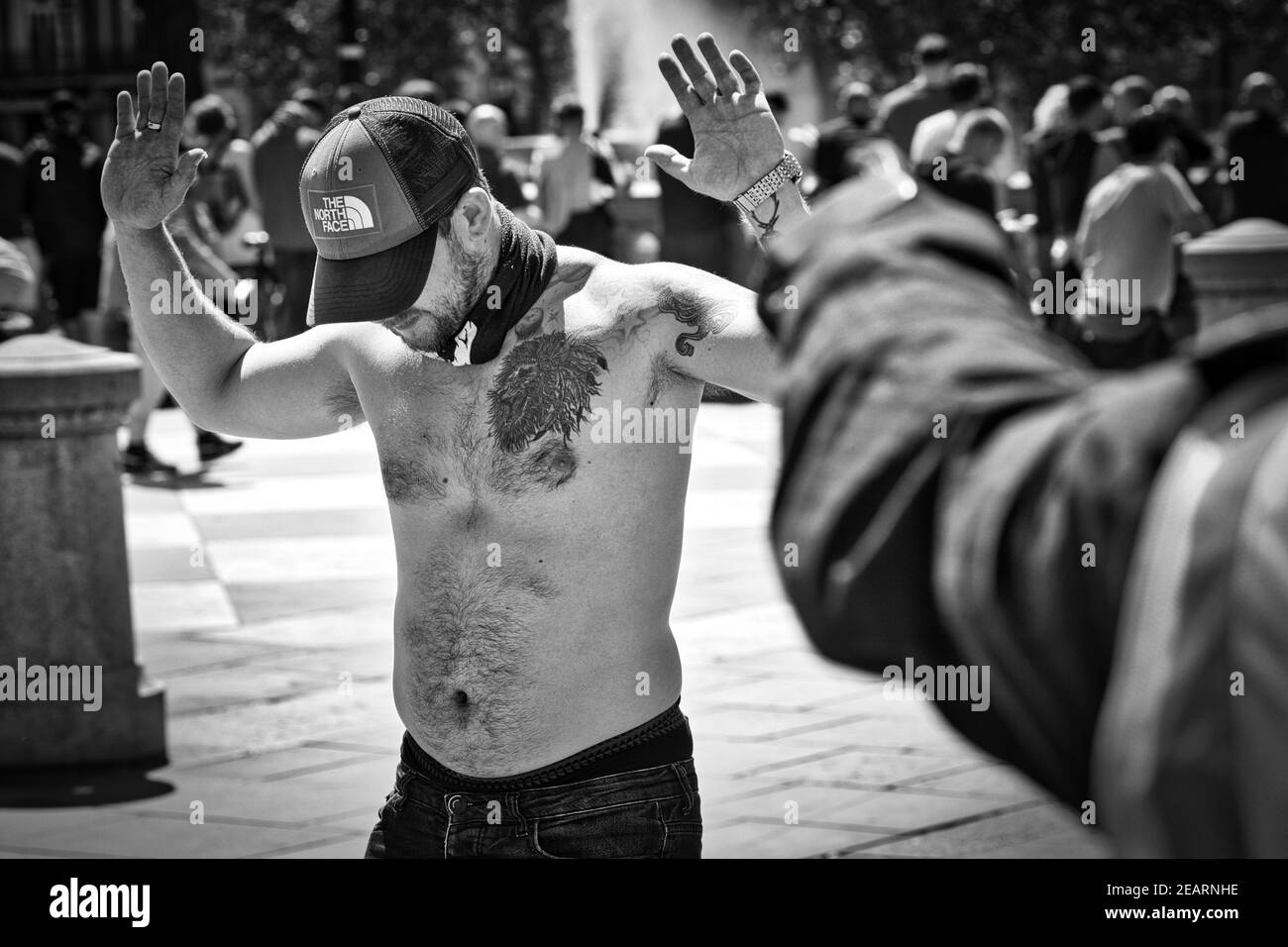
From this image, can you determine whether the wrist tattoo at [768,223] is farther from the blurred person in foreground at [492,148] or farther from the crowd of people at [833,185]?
the blurred person in foreground at [492,148]

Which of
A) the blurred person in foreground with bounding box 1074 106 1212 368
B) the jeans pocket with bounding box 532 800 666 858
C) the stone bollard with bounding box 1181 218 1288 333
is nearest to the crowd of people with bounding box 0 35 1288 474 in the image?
the blurred person in foreground with bounding box 1074 106 1212 368

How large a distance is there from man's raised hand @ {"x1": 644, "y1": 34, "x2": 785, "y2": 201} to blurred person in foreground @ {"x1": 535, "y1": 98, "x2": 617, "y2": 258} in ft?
37.0

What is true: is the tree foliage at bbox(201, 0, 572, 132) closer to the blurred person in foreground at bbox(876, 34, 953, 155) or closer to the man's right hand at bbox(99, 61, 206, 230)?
the blurred person in foreground at bbox(876, 34, 953, 155)

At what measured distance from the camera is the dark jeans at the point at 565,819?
2959 mm

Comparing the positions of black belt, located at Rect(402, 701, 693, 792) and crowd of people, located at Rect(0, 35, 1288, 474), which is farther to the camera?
crowd of people, located at Rect(0, 35, 1288, 474)

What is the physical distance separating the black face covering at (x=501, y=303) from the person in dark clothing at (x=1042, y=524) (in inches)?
73.1

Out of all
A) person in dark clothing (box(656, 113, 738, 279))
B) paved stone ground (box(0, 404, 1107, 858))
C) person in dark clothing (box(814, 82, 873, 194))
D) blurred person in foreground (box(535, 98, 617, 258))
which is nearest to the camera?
paved stone ground (box(0, 404, 1107, 858))

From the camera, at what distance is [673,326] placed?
3061 mm

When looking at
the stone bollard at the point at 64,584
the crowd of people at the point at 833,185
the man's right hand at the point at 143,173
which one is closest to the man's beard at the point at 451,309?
the man's right hand at the point at 143,173

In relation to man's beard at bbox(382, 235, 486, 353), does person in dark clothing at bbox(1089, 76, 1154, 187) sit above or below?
above

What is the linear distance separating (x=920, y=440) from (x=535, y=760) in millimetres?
1975

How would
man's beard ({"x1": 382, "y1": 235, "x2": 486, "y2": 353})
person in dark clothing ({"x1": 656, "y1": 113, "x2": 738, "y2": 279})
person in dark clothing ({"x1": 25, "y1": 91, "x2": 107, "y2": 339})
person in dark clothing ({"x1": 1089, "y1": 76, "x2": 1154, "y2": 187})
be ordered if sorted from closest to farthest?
man's beard ({"x1": 382, "y1": 235, "x2": 486, "y2": 353})
person in dark clothing ({"x1": 1089, "y1": 76, "x2": 1154, "y2": 187})
person in dark clothing ({"x1": 25, "y1": 91, "x2": 107, "y2": 339})
person in dark clothing ({"x1": 656, "y1": 113, "x2": 738, "y2": 279})

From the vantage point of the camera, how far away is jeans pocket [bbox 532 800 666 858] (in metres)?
2.96

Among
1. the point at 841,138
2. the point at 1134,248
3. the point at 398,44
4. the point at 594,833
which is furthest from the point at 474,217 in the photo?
the point at 398,44
